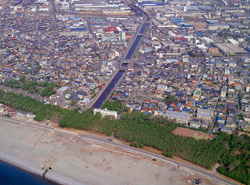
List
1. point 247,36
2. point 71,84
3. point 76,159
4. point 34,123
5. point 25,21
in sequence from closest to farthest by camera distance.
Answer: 1. point 76,159
2. point 34,123
3. point 71,84
4. point 247,36
5. point 25,21

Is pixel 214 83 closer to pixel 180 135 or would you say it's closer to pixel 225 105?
pixel 225 105

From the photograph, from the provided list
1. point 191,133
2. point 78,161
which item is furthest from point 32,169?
point 191,133

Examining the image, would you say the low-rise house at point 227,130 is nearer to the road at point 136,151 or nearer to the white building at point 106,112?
the road at point 136,151

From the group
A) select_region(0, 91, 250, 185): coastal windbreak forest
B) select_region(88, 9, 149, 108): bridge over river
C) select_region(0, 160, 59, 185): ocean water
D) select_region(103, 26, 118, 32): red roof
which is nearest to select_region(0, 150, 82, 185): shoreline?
select_region(0, 160, 59, 185): ocean water

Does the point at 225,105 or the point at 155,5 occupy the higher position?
the point at 155,5

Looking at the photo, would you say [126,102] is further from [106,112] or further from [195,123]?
[195,123]

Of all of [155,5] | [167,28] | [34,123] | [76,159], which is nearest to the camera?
[76,159]

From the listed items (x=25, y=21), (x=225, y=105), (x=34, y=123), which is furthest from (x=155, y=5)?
(x=34, y=123)
